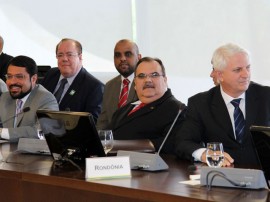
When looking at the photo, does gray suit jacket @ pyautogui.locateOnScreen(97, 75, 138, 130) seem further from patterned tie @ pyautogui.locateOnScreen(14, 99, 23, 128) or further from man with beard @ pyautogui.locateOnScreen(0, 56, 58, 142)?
patterned tie @ pyautogui.locateOnScreen(14, 99, 23, 128)

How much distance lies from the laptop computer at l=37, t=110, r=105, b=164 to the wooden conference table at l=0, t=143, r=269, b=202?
3.2 inches

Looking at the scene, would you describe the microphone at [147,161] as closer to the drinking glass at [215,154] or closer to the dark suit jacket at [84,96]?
the drinking glass at [215,154]

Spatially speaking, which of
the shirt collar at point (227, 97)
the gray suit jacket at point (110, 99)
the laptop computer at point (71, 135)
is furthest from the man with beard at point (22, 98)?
the shirt collar at point (227, 97)

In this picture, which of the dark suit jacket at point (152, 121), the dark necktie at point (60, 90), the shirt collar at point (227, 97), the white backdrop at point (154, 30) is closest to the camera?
the shirt collar at point (227, 97)

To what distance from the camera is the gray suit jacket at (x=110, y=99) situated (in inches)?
201

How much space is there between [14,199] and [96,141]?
55cm

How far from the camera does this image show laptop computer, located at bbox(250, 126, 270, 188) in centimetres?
243

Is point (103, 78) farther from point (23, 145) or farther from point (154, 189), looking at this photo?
point (154, 189)

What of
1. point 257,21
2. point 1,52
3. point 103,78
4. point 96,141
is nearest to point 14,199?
point 96,141

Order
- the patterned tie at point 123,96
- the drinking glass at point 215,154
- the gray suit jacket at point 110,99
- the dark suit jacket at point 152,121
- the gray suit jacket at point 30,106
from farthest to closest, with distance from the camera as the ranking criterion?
the patterned tie at point 123,96, the gray suit jacket at point 110,99, the gray suit jacket at point 30,106, the dark suit jacket at point 152,121, the drinking glass at point 215,154

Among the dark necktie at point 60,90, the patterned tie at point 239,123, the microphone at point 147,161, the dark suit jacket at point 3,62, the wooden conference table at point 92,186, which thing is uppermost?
the dark suit jacket at point 3,62

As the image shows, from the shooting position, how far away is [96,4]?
7445mm

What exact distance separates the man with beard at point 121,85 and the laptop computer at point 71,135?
5.61 feet

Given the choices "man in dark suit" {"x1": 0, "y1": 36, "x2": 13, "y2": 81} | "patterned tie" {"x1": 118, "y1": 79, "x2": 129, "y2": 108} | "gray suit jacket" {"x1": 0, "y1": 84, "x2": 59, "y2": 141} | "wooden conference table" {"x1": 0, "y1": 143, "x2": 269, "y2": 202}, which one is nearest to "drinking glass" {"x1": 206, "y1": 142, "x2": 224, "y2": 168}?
"wooden conference table" {"x1": 0, "y1": 143, "x2": 269, "y2": 202}
